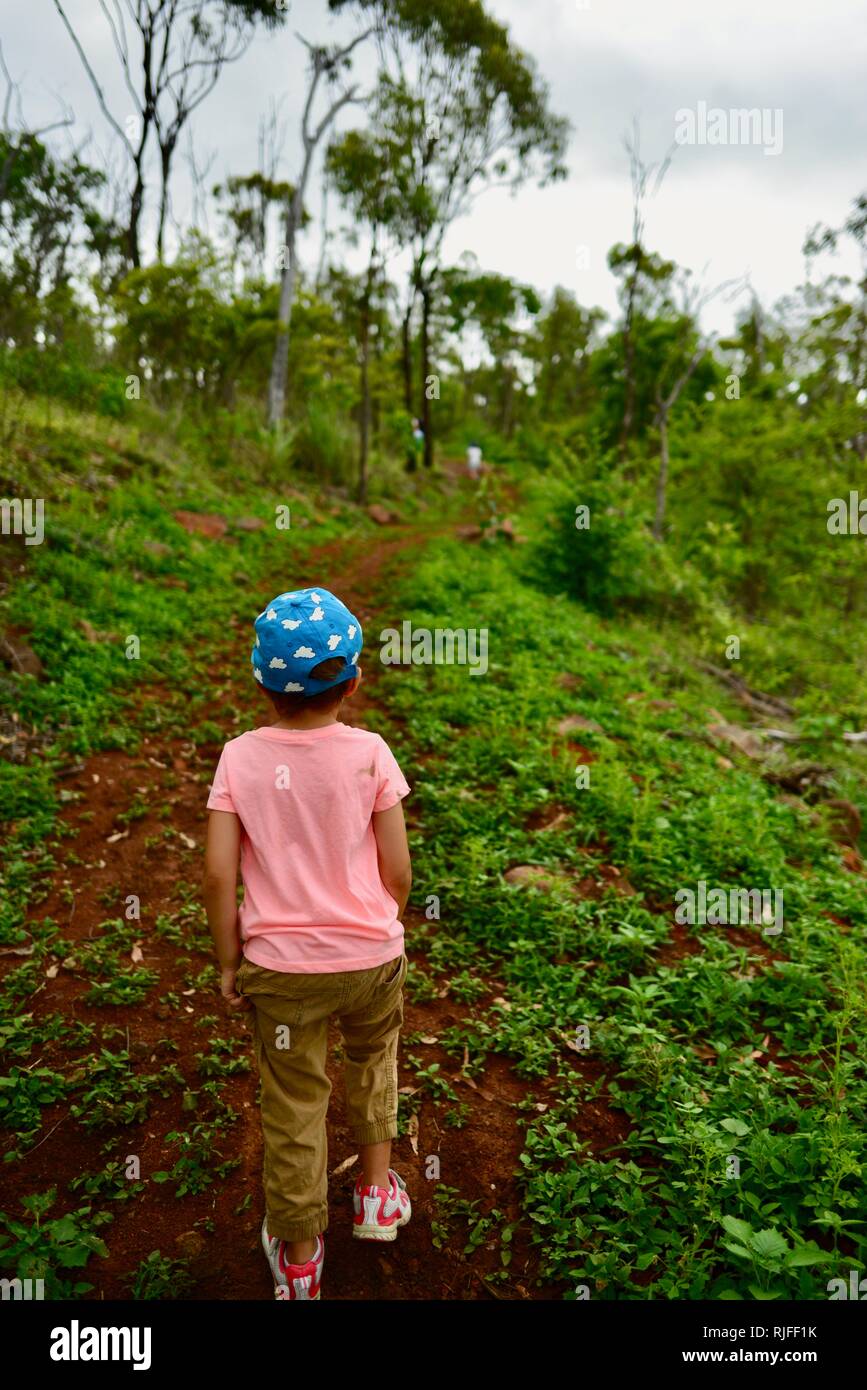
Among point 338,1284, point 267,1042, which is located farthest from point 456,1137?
point 267,1042

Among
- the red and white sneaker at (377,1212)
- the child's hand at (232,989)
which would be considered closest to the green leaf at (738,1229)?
the red and white sneaker at (377,1212)

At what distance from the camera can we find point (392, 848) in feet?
7.02

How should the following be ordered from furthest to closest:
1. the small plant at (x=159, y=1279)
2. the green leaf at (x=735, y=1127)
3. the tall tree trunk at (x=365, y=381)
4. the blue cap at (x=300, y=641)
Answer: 1. the tall tree trunk at (x=365, y=381)
2. the green leaf at (x=735, y=1127)
3. the small plant at (x=159, y=1279)
4. the blue cap at (x=300, y=641)

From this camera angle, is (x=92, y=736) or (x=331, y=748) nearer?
(x=331, y=748)

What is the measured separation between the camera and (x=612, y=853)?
453 cm

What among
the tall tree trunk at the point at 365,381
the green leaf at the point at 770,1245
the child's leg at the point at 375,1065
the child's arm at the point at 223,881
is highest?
the tall tree trunk at the point at 365,381

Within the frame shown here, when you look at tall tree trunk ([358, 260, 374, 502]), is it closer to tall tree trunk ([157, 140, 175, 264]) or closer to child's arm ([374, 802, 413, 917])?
tall tree trunk ([157, 140, 175, 264])

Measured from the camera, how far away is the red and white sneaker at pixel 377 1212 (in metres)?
2.33

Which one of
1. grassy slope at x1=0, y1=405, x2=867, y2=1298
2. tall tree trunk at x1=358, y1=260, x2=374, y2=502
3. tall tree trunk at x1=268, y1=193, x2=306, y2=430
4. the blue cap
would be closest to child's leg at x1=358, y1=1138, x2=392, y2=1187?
grassy slope at x1=0, y1=405, x2=867, y2=1298

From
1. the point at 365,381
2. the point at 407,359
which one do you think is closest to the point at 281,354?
the point at 365,381

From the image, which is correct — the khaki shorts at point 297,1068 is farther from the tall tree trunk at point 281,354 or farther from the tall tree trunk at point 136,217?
the tall tree trunk at point 136,217

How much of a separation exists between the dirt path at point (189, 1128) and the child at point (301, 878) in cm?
28
